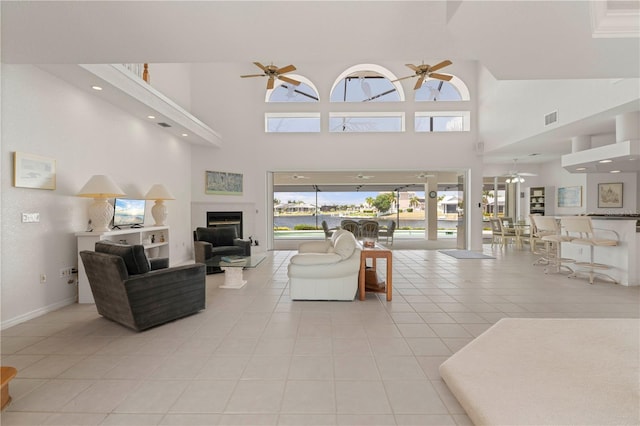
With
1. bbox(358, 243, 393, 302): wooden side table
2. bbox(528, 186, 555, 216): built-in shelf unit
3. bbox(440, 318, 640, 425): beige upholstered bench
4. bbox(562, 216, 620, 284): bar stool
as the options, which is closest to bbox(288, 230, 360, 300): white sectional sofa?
bbox(358, 243, 393, 302): wooden side table

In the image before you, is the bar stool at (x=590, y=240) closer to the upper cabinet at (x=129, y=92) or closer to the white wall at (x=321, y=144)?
the white wall at (x=321, y=144)

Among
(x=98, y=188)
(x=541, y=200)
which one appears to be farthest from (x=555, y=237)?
(x=98, y=188)

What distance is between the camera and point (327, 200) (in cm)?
1847

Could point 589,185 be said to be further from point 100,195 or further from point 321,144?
point 100,195

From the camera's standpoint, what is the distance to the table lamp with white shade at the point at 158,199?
5944 mm

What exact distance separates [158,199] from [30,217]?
2.39 metres

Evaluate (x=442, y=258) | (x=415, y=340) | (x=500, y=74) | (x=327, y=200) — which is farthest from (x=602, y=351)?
(x=327, y=200)

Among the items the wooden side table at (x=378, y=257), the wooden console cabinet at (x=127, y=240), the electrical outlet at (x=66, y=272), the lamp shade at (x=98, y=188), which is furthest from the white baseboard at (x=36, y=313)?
the wooden side table at (x=378, y=257)

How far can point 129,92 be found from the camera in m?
4.70

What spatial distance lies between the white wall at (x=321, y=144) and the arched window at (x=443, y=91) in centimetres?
18

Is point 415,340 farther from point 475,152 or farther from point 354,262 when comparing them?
point 475,152

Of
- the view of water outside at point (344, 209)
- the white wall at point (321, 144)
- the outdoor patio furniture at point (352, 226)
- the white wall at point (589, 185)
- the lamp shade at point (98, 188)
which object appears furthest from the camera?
the view of water outside at point (344, 209)

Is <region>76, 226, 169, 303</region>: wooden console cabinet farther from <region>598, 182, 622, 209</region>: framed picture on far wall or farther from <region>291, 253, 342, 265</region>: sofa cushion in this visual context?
<region>598, 182, 622, 209</region>: framed picture on far wall

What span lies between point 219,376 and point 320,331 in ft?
3.80
